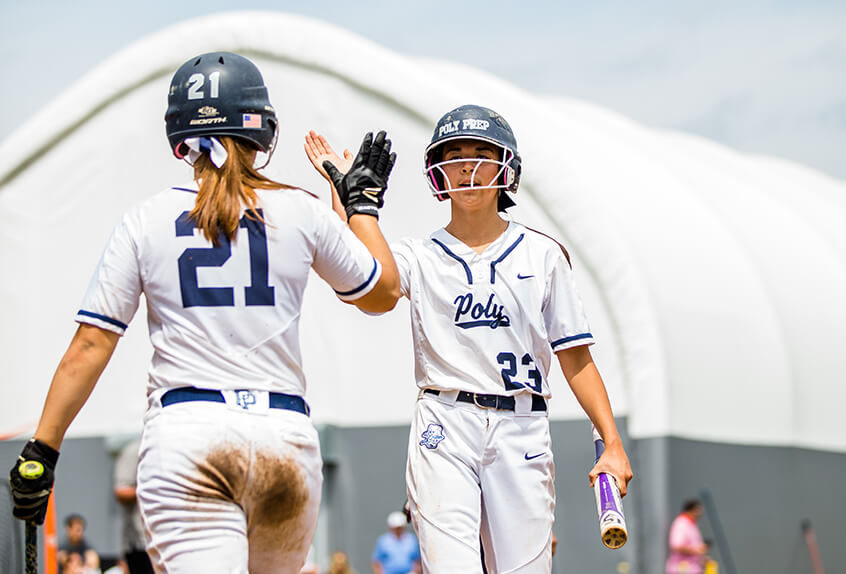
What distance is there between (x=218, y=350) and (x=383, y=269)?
0.63 m

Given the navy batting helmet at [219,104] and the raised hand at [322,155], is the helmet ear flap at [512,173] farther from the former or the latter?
the navy batting helmet at [219,104]

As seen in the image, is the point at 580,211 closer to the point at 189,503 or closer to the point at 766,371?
the point at 766,371

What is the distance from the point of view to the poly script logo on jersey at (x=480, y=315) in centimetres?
456

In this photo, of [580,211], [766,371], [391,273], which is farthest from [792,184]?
[391,273]

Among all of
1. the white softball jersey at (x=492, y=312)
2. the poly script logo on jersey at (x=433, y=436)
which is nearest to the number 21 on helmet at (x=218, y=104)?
the white softball jersey at (x=492, y=312)

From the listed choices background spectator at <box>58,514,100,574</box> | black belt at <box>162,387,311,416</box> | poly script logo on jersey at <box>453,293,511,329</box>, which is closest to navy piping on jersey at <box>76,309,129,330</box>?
black belt at <box>162,387,311,416</box>

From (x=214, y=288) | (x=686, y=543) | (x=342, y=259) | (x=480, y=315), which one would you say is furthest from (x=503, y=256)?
(x=686, y=543)

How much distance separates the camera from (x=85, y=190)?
46.7ft

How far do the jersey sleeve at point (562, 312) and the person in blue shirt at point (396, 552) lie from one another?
8.27 m

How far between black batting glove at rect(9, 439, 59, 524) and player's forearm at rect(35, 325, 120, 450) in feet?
0.17

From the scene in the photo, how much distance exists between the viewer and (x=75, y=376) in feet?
10.8

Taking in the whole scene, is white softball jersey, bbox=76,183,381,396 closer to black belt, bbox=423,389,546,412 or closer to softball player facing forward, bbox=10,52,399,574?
softball player facing forward, bbox=10,52,399,574

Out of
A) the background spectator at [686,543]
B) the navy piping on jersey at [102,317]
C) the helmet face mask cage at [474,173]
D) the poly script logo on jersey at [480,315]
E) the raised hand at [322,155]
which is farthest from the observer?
the background spectator at [686,543]

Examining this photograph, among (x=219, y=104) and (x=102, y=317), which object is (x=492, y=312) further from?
(x=102, y=317)
